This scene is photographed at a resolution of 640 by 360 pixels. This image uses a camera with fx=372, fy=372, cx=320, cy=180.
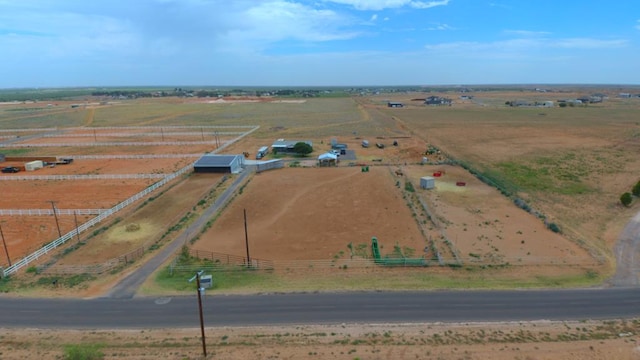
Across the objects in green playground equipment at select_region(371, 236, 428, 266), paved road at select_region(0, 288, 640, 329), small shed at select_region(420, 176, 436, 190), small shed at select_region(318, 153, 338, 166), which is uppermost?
small shed at select_region(318, 153, 338, 166)

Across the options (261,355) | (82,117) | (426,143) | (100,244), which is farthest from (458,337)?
(82,117)

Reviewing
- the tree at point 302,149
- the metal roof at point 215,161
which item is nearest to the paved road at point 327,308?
the metal roof at point 215,161

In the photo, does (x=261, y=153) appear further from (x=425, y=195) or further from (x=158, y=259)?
(x=158, y=259)

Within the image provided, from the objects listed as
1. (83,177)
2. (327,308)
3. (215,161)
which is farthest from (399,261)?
(83,177)

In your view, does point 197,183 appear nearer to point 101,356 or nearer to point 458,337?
point 101,356

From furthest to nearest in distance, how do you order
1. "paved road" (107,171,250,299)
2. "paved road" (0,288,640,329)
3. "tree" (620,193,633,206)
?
1. "tree" (620,193,633,206)
2. "paved road" (107,171,250,299)
3. "paved road" (0,288,640,329)

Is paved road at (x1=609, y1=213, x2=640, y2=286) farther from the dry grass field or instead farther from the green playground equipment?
the green playground equipment

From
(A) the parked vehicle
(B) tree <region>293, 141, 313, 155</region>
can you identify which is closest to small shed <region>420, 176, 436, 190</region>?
(B) tree <region>293, 141, 313, 155</region>
